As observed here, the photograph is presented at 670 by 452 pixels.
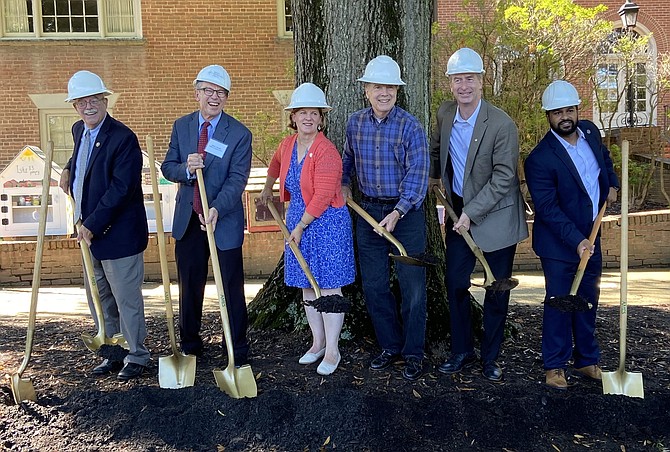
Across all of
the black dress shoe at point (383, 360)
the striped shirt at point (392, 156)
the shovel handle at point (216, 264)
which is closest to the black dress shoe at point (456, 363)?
the black dress shoe at point (383, 360)

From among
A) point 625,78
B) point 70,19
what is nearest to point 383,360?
point 625,78

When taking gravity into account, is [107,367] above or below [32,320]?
below

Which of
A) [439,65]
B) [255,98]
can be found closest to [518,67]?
[439,65]

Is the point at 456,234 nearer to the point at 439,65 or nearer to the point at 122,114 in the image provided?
the point at 439,65

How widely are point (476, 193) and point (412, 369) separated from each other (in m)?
1.15

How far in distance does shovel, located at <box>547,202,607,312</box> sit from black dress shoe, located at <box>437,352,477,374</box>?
69 centimetres

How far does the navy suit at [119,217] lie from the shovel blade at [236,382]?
0.72 m

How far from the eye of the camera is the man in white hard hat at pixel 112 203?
473cm

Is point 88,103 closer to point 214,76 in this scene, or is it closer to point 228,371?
point 214,76

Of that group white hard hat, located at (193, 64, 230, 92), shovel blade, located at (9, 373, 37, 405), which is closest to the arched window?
white hard hat, located at (193, 64, 230, 92)

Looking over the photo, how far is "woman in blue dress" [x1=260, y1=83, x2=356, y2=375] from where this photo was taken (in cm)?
469

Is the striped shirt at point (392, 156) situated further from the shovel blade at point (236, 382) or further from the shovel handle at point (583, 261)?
the shovel blade at point (236, 382)

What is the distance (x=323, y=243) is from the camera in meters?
4.84

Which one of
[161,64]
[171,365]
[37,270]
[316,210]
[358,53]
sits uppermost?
[161,64]
